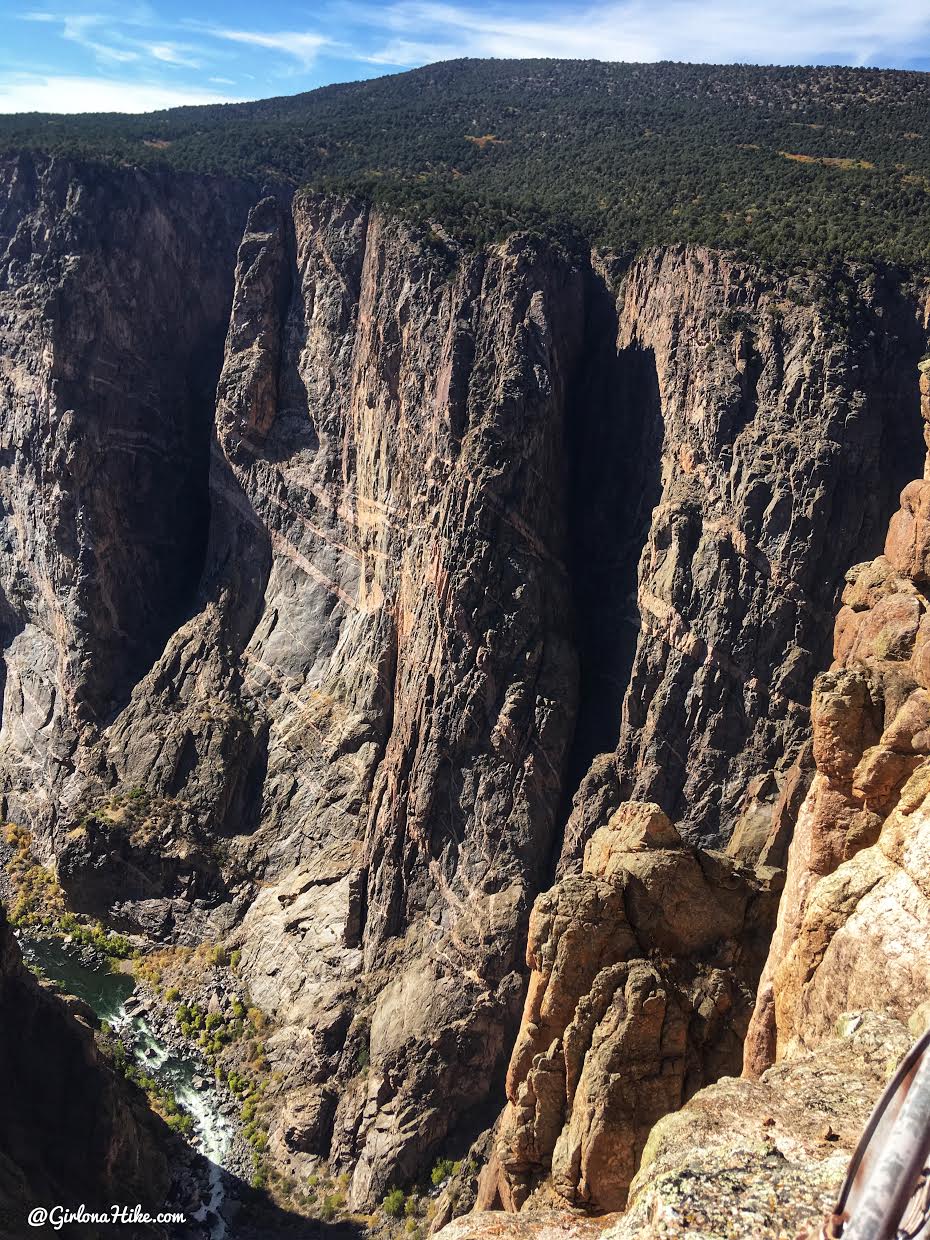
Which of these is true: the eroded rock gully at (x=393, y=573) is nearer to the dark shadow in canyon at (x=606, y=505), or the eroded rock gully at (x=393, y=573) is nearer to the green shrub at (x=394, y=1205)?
the dark shadow in canyon at (x=606, y=505)

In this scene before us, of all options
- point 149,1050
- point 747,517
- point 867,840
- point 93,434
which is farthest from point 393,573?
point 867,840

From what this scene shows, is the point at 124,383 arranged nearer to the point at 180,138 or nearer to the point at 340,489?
the point at 340,489

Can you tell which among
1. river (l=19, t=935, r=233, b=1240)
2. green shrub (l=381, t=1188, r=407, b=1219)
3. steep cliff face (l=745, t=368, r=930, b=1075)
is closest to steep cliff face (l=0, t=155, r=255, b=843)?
river (l=19, t=935, r=233, b=1240)

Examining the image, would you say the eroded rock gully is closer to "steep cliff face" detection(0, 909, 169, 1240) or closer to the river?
the river

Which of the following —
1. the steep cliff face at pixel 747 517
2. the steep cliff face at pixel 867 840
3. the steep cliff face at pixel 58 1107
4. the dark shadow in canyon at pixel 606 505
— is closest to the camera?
the steep cliff face at pixel 867 840

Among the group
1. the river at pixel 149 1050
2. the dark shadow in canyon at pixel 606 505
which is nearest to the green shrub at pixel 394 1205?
the river at pixel 149 1050
